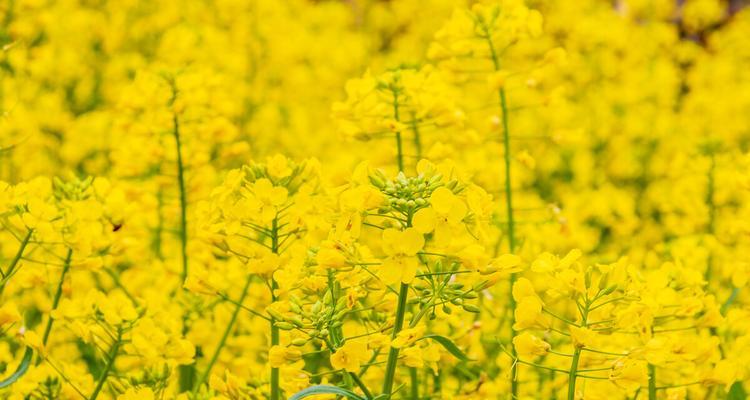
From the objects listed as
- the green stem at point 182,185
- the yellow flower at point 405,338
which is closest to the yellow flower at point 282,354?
the yellow flower at point 405,338

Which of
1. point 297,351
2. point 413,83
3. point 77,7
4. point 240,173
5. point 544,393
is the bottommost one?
point 544,393

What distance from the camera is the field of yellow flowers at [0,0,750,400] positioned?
1871 millimetres

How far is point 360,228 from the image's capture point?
71.6 inches

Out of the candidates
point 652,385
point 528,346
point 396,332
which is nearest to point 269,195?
point 396,332

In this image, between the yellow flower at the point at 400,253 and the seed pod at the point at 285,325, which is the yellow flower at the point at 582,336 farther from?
the seed pod at the point at 285,325

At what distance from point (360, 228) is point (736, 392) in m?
1.10

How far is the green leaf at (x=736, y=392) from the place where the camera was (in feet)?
7.54

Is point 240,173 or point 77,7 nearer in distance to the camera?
point 240,173

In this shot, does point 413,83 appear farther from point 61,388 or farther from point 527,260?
point 61,388

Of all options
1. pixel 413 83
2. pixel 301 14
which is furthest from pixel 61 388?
pixel 301 14

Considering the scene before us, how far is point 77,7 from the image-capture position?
7.66m

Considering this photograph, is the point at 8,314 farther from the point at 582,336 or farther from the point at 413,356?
the point at 582,336

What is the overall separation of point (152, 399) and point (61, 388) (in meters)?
0.49

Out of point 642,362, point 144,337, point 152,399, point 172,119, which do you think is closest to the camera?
point 642,362
